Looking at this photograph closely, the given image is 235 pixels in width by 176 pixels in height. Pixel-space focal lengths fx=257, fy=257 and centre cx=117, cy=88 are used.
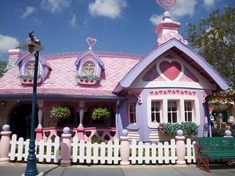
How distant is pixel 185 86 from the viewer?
13.1m

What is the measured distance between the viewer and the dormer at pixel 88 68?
47.7 feet

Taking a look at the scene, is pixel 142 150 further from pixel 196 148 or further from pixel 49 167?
pixel 49 167

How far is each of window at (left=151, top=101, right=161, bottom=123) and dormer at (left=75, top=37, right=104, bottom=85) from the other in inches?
141

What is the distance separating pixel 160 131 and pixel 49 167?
5.84 m

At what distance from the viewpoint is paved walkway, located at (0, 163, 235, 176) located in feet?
26.7

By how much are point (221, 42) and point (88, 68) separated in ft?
28.6

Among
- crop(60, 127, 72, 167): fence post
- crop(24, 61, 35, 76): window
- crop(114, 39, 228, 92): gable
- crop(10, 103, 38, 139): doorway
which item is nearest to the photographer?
crop(60, 127, 72, 167): fence post

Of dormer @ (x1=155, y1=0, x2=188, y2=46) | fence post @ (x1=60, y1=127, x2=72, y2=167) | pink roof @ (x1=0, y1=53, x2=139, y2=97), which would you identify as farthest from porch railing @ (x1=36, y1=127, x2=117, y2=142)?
dormer @ (x1=155, y1=0, x2=188, y2=46)

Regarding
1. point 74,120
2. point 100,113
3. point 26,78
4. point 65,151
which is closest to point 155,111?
point 100,113

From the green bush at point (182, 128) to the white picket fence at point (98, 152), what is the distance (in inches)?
86.5

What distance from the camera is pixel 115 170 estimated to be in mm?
8695

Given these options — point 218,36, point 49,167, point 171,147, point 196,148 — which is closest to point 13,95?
point 49,167

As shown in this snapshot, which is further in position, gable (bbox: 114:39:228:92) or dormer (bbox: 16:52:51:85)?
dormer (bbox: 16:52:51:85)

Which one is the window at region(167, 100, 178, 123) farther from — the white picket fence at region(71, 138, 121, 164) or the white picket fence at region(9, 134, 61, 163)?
the white picket fence at region(9, 134, 61, 163)
